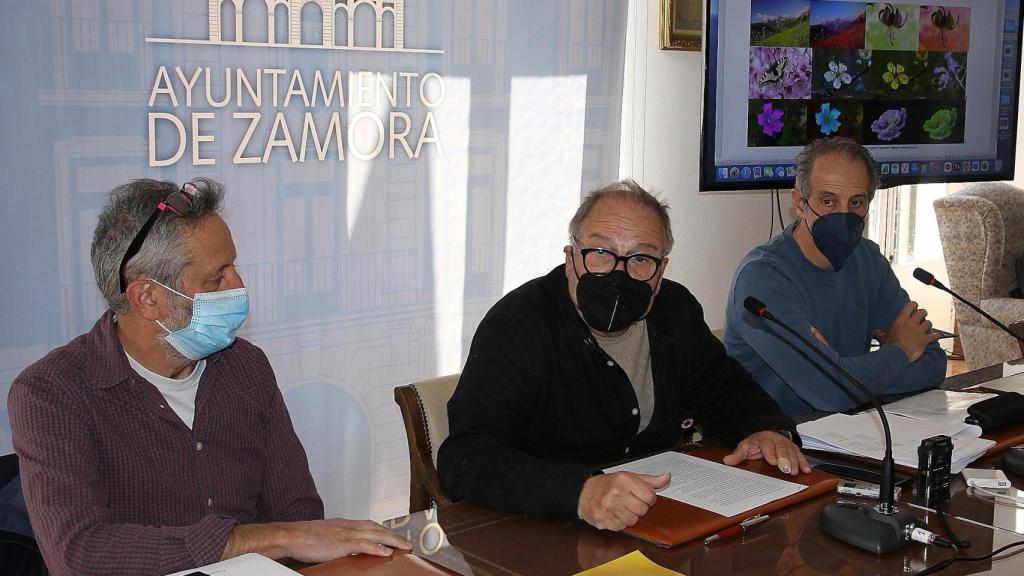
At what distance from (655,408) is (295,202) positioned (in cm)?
141

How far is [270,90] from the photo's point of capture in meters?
3.07

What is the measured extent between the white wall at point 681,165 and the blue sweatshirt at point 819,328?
1.24 m

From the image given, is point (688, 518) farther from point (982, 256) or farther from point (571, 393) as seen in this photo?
point (982, 256)

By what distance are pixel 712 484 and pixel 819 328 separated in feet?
3.74

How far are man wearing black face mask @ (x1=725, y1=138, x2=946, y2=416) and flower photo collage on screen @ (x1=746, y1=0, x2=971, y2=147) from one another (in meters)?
0.95

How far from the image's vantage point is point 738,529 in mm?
1605

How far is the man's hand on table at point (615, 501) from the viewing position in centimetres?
159

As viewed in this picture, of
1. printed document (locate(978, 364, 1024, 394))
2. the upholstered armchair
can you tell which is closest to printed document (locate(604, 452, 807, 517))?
printed document (locate(978, 364, 1024, 394))

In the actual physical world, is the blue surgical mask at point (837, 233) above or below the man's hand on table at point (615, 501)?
above

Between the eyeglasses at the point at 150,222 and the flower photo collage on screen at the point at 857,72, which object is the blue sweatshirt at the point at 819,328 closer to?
the flower photo collage on screen at the point at 857,72

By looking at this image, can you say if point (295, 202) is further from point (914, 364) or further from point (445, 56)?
point (914, 364)

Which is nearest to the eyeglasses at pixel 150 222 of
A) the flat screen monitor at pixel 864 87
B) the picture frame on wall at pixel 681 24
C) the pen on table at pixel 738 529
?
the pen on table at pixel 738 529

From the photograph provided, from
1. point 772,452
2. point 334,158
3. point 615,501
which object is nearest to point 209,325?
point 615,501

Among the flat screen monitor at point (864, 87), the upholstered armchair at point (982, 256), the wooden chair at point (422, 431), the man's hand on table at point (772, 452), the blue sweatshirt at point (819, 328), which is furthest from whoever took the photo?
the upholstered armchair at point (982, 256)
